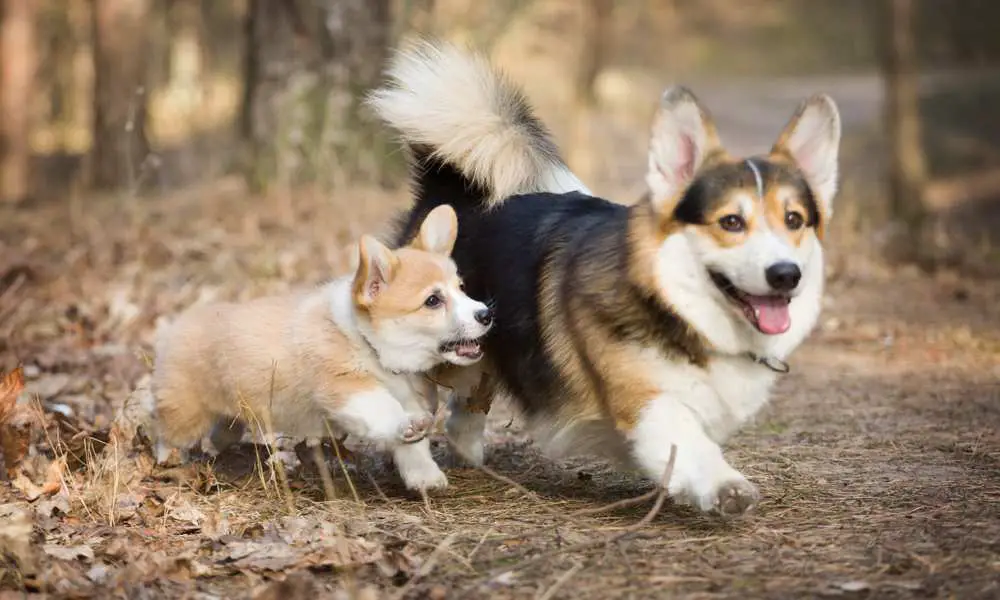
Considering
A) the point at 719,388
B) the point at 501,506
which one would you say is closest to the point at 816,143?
the point at 719,388

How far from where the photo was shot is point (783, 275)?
11.3ft

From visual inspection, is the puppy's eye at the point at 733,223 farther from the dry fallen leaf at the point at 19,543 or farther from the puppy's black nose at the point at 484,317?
the dry fallen leaf at the point at 19,543

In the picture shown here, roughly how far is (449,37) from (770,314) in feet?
22.7

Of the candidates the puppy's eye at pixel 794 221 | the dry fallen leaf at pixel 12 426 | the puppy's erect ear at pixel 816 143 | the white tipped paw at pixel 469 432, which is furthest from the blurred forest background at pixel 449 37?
the puppy's eye at pixel 794 221

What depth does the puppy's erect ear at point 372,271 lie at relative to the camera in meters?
4.03

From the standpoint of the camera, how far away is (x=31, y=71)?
1509 centimetres

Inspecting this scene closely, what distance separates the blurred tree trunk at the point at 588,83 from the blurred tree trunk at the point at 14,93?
6756 mm

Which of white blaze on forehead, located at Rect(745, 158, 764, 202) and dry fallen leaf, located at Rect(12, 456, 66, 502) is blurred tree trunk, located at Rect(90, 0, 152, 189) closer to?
dry fallen leaf, located at Rect(12, 456, 66, 502)

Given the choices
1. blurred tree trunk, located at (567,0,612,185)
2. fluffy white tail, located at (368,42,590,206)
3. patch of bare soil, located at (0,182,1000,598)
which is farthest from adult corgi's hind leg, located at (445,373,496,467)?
blurred tree trunk, located at (567,0,612,185)

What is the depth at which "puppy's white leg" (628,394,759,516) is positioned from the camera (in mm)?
3490

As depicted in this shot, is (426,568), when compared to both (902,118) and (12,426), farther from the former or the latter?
(902,118)

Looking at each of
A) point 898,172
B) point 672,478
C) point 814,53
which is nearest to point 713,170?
point 672,478

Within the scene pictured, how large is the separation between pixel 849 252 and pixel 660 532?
684cm

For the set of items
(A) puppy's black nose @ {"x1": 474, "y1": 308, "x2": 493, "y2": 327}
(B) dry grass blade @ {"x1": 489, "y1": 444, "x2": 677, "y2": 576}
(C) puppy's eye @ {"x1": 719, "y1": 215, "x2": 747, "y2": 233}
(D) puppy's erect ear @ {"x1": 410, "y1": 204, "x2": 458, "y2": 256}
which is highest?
(C) puppy's eye @ {"x1": 719, "y1": 215, "x2": 747, "y2": 233}
